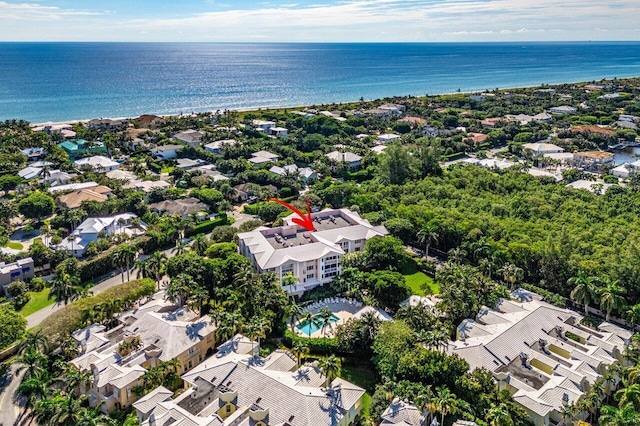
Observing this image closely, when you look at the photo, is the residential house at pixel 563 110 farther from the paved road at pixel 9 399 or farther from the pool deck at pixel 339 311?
the paved road at pixel 9 399

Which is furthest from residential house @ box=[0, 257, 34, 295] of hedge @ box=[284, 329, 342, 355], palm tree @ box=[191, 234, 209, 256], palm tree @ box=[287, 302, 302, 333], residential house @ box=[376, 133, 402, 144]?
residential house @ box=[376, 133, 402, 144]

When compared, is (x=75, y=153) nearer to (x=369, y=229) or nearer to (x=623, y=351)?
(x=369, y=229)

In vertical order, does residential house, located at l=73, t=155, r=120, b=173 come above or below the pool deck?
above

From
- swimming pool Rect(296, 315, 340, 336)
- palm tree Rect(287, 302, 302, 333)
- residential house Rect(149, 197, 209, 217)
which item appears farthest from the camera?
residential house Rect(149, 197, 209, 217)

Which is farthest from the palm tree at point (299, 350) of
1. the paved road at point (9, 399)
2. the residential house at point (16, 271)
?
the residential house at point (16, 271)

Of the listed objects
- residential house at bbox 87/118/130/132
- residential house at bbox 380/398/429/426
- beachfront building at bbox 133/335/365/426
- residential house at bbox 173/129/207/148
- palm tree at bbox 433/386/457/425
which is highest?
residential house at bbox 87/118/130/132

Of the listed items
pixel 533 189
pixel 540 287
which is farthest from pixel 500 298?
pixel 533 189

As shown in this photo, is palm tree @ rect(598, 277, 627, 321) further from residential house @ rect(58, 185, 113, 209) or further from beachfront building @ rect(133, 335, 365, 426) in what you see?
residential house @ rect(58, 185, 113, 209)
